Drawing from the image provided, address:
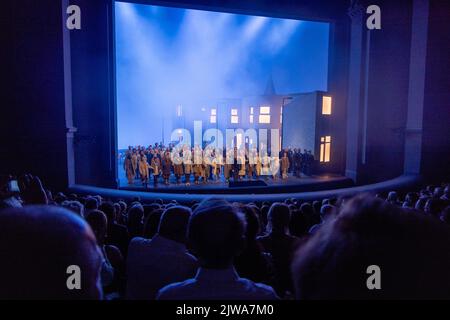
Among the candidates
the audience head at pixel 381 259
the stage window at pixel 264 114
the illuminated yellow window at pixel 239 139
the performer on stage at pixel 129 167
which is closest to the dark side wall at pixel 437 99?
the performer on stage at pixel 129 167

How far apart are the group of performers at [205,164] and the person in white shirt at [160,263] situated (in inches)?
384

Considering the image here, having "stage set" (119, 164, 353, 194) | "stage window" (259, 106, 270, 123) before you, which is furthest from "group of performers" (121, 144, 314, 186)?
"stage window" (259, 106, 270, 123)

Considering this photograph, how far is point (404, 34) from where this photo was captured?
11.6 m

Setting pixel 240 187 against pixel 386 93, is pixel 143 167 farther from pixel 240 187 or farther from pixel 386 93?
pixel 386 93

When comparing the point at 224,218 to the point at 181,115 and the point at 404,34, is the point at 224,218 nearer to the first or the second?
the point at 404,34

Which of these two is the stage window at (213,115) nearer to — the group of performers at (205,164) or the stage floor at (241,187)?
the group of performers at (205,164)

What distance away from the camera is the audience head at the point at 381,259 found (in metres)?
0.82

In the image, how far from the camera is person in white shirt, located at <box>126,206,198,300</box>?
6.10 ft

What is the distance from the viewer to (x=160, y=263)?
6.18 feet

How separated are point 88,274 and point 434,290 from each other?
2.93ft

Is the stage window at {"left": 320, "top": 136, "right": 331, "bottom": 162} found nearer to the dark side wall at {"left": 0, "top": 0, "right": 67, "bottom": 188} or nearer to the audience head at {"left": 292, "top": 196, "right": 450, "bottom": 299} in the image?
Answer: the dark side wall at {"left": 0, "top": 0, "right": 67, "bottom": 188}

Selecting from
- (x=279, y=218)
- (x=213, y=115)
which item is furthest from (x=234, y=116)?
(x=279, y=218)

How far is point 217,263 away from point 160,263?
680 millimetres

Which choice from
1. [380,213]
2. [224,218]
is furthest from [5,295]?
[380,213]
